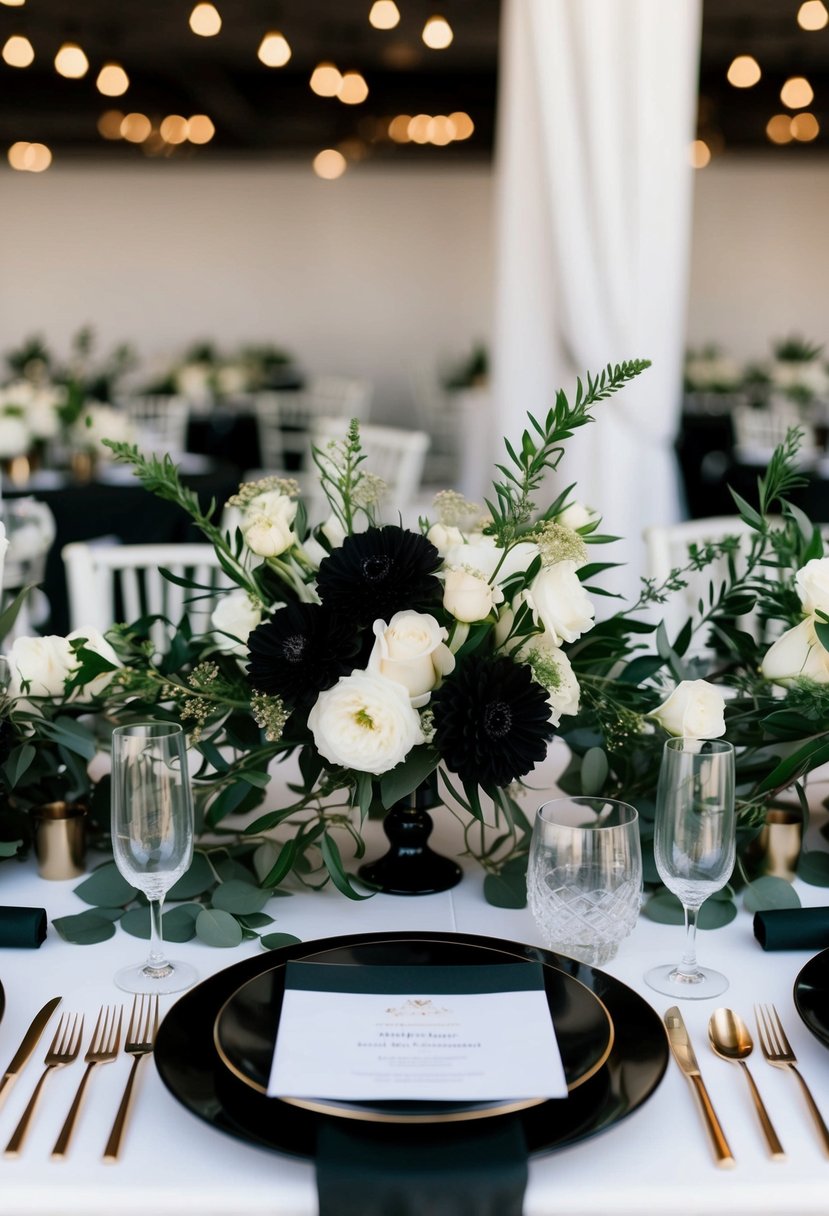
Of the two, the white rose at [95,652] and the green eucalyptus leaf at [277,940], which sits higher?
the white rose at [95,652]

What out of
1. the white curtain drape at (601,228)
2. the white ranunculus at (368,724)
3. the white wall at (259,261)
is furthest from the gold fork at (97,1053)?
the white wall at (259,261)

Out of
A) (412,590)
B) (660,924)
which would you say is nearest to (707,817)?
(660,924)

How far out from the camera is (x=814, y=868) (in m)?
1.25

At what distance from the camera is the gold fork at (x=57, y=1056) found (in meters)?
0.80

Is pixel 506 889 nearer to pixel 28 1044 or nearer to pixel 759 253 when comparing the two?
pixel 28 1044

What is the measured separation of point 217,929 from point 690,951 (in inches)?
16.1

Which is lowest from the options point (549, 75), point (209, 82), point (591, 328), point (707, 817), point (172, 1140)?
point (172, 1140)

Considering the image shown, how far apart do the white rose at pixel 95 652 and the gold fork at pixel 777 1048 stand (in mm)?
664

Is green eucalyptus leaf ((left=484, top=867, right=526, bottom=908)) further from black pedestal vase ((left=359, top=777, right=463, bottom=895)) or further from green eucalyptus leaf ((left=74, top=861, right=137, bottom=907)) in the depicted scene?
green eucalyptus leaf ((left=74, top=861, right=137, bottom=907))

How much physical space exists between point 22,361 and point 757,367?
15.3 feet

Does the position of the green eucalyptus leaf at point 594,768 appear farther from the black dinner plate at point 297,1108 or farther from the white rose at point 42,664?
the white rose at point 42,664

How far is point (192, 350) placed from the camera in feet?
31.2

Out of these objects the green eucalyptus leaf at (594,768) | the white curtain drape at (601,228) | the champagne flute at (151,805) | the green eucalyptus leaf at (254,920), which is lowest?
the green eucalyptus leaf at (254,920)

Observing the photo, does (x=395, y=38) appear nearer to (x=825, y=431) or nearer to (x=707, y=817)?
(x=825, y=431)
